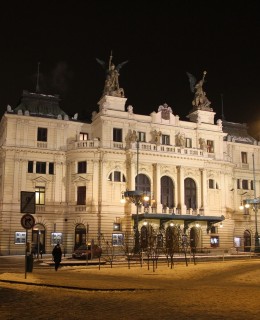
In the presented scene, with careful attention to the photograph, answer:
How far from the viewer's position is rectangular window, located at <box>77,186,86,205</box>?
2218 inches

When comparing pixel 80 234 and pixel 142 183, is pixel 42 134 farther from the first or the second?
pixel 142 183

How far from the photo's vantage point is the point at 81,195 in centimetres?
5653

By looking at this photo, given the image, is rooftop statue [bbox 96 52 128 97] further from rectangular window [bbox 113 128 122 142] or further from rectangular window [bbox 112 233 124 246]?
rectangular window [bbox 112 233 124 246]

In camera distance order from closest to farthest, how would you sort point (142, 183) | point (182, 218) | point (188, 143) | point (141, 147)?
point (182, 218)
point (141, 147)
point (142, 183)
point (188, 143)

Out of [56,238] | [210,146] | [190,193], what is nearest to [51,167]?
[56,238]

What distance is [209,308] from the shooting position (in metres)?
12.5

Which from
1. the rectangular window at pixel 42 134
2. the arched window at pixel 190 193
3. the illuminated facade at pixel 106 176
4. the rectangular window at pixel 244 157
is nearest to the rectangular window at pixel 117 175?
the illuminated facade at pixel 106 176

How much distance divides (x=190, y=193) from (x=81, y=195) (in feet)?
47.8

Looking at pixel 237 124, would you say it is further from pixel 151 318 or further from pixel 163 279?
pixel 151 318

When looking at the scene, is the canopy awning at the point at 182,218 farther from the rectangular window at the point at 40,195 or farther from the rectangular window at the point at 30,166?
the rectangular window at the point at 30,166

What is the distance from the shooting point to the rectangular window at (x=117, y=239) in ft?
183

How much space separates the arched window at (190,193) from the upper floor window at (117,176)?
347 inches

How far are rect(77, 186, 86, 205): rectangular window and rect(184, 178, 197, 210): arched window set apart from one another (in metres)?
13.4

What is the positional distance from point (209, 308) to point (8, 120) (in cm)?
4770
